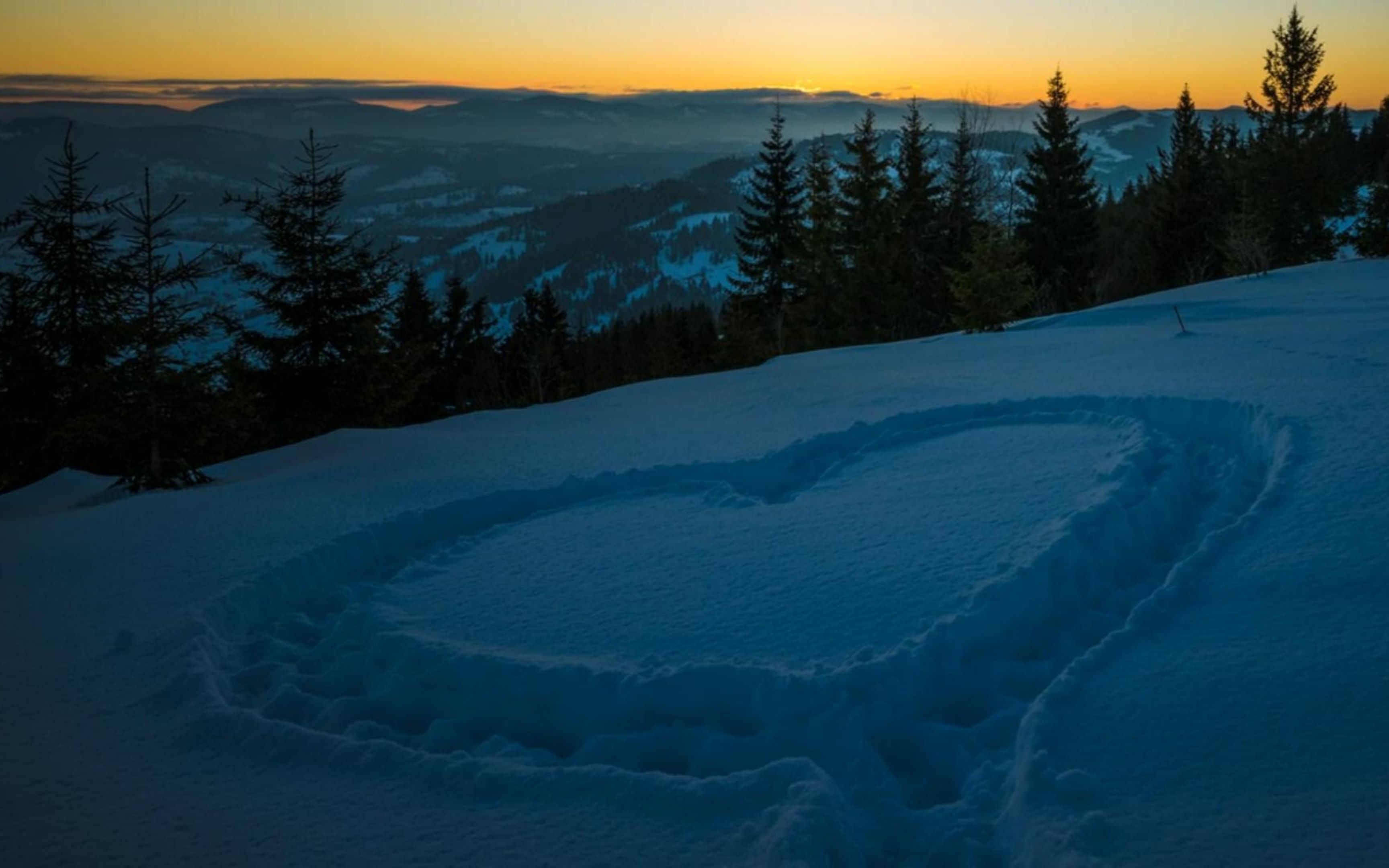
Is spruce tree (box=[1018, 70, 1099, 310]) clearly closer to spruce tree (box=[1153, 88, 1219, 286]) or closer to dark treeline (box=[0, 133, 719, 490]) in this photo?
spruce tree (box=[1153, 88, 1219, 286])

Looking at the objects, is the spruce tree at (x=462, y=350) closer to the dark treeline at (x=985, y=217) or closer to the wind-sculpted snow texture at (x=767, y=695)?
the dark treeline at (x=985, y=217)

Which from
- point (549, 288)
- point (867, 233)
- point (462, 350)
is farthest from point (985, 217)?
point (462, 350)

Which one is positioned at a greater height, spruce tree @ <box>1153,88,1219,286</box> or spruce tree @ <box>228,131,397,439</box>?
spruce tree @ <box>1153,88,1219,286</box>

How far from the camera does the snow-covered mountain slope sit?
2918 millimetres

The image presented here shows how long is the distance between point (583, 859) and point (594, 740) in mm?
919

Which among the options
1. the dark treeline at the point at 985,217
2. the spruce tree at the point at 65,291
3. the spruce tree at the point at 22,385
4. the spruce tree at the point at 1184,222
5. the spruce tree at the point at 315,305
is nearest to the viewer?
the spruce tree at the point at 65,291

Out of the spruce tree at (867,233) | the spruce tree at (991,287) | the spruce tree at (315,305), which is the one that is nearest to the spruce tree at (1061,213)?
the spruce tree at (867,233)

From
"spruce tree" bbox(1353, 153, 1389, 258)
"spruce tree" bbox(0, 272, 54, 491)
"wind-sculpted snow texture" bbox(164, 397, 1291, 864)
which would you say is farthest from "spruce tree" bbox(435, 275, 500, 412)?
"wind-sculpted snow texture" bbox(164, 397, 1291, 864)

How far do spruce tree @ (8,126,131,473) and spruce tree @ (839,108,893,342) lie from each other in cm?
2235

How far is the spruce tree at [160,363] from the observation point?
35.7ft

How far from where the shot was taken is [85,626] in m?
4.96

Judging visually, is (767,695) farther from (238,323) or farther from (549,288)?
(549,288)

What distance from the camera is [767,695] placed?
12.5ft

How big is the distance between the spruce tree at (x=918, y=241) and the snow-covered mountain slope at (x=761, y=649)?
76.1 feet
